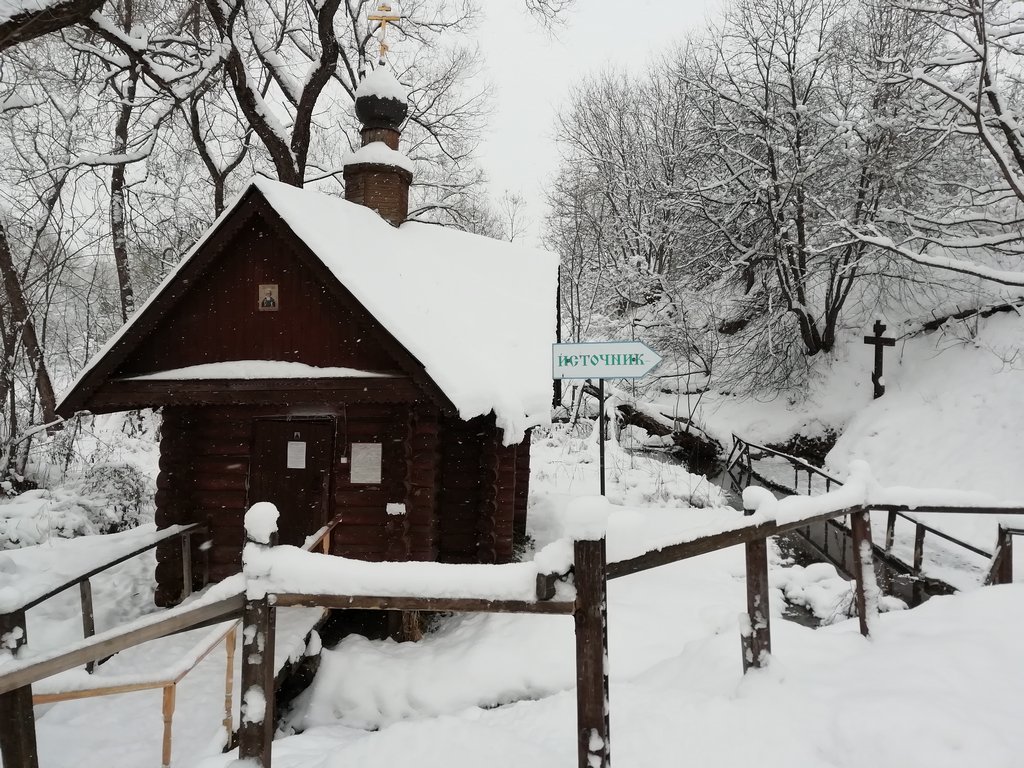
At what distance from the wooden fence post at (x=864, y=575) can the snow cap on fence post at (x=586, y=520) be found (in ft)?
7.95

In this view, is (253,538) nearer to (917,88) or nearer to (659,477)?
(659,477)

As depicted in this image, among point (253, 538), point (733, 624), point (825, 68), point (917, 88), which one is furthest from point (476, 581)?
point (825, 68)

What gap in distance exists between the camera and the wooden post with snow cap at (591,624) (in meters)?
2.86

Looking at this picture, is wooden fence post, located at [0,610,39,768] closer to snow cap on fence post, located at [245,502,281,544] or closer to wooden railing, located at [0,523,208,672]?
wooden railing, located at [0,523,208,672]

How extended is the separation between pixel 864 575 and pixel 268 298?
667 cm

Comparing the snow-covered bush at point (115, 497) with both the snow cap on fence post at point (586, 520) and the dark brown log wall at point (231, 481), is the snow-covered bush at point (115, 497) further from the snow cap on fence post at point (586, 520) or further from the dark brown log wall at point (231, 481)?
the snow cap on fence post at point (586, 520)

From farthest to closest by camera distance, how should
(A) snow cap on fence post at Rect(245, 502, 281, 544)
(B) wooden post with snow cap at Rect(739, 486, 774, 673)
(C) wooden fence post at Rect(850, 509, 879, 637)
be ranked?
(C) wooden fence post at Rect(850, 509, 879, 637) < (B) wooden post with snow cap at Rect(739, 486, 774, 673) < (A) snow cap on fence post at Rect(245, 502, 281, 544)

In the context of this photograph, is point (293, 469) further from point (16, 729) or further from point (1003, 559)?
point (1003, 559)

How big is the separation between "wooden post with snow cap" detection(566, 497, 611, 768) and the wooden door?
5.85 m

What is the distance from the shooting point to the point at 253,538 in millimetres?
3020

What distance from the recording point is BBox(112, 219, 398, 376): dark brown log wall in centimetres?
754

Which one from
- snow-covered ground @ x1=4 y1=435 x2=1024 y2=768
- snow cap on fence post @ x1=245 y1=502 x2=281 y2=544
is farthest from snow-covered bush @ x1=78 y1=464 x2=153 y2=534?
snow cap on fence post @ x1=245 y1=502 x2=281 y2=544

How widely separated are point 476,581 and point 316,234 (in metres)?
5.49

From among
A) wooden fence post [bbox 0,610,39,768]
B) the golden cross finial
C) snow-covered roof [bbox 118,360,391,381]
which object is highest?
the golden cross finial
